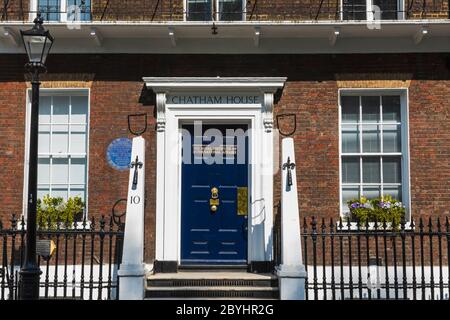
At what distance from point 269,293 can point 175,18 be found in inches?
211

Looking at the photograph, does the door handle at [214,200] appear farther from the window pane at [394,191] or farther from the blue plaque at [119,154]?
the window pane at [394,191]

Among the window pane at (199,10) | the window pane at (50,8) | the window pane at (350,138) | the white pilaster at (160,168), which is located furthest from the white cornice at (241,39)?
the window pane at (350,138)

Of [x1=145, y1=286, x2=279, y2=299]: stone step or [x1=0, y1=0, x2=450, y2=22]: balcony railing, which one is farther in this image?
[x1=0, y1=0, x2=450, y2=22]: balcony railing

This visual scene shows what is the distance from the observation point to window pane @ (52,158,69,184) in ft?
38.2

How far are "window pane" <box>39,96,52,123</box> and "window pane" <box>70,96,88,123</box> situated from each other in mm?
454

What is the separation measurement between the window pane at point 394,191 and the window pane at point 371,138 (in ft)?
2.43

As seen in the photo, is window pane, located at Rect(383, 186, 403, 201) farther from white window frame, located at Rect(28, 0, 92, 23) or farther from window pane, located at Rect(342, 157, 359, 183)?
white window frame, located at Rect(28, 0, 92, 23)

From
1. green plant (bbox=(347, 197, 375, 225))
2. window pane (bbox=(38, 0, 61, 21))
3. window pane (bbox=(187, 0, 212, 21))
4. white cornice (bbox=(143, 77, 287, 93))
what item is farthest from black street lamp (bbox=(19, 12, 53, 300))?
green plant (bbox=(347, 197, 375, 225))

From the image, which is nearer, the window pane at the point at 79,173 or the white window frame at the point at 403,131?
the white window frame at the point at 403,131

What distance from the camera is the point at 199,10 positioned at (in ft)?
39.1

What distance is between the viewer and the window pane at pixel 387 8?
11.8 meters

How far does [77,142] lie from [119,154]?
3.03 ft

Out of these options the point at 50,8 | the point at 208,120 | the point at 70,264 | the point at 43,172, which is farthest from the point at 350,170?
the point at 50,8

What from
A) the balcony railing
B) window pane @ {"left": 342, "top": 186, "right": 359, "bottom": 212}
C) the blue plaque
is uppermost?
the balcony railing
